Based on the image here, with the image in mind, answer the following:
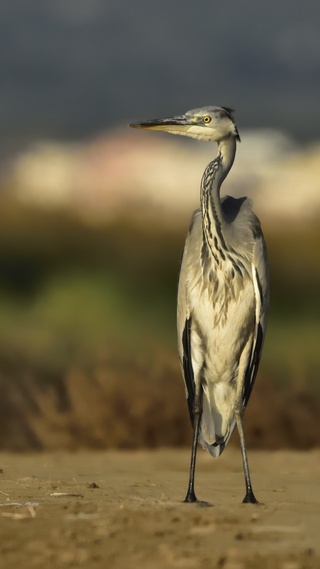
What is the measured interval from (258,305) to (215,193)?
962mm

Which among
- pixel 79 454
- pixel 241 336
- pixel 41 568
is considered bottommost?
pixel 79 454

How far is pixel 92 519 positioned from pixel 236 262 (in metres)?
2.57

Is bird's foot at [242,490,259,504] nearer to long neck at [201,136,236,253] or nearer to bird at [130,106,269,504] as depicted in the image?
bird at [130,106,269,504]

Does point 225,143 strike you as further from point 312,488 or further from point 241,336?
point 312,488

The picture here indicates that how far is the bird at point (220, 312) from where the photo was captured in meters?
8.95

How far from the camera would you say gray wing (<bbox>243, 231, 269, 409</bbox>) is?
8.96 meters

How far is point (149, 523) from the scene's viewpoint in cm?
703

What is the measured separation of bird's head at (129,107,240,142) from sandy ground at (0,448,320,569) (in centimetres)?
280

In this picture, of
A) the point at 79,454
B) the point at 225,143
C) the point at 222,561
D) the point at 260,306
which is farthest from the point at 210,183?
the point at 79,454

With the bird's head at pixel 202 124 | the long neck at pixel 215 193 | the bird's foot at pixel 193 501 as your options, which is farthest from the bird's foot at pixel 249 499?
the bird's head at pixel 202 124

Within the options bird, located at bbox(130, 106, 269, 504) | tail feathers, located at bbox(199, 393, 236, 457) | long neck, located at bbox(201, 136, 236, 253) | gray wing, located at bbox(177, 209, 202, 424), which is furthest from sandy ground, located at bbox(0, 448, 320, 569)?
long neck, located at bbox(201, 136, 236, 253)

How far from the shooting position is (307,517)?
748 cm

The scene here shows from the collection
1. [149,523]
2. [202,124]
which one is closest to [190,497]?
[149,523]

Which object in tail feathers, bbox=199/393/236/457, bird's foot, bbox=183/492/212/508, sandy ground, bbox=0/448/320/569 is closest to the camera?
sandy ground, bbox=0/448/320/569
